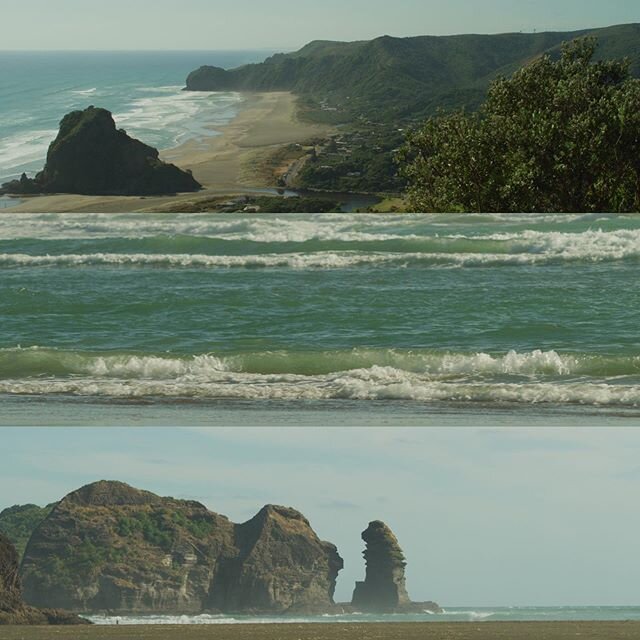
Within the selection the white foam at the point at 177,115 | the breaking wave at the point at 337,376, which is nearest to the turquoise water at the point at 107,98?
the white foam at the point at 177,115

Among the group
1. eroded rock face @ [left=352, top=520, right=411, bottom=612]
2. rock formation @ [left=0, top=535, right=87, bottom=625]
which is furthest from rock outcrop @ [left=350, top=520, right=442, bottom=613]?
rock formation @ [left=0, top=535, right=87, bottom=625]

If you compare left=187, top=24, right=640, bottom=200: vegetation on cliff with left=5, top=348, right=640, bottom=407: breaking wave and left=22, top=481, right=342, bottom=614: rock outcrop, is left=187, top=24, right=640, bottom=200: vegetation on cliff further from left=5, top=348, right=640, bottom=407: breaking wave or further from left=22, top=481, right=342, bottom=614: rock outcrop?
left=22, top=481, right=342, bottom=614: rock outcrop

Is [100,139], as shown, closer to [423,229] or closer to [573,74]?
[423,229]

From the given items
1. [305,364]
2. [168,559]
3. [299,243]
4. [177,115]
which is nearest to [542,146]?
[299,243]

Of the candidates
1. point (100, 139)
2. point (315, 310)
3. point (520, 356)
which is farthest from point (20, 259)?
point (520, 356)

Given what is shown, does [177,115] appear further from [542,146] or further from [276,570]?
[276,570]

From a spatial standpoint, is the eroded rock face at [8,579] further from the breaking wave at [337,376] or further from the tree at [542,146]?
the breaking wave at [337,376]
